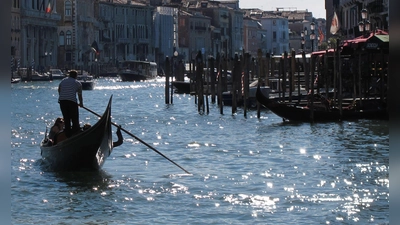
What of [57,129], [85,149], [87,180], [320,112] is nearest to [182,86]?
[320,112]

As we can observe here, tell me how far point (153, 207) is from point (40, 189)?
1348 millimetres

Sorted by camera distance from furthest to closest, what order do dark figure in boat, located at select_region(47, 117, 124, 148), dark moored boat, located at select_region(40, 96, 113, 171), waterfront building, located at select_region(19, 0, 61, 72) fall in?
waterfront building, located at select_region(19, 0, 61, 72), dark figure in boat, located at select_region(47, 117, 124, 148), dark moored boat, located at select_region(40, 96, 113, 171)

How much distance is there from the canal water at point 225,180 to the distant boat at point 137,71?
1251 inches

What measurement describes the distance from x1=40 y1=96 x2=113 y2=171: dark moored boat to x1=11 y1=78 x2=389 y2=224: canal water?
0.31 ft

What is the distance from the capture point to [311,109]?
43.3ft

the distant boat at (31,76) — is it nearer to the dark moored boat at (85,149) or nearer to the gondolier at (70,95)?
the dark moored boat at (85,149)

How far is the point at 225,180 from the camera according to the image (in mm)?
7117

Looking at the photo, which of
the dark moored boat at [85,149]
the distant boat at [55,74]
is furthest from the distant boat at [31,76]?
the dark moored boat at [85,149]

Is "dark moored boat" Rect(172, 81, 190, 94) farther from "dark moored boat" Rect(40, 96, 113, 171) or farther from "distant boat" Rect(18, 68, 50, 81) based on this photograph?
"dark moored boat" Rect(40, 96, 113, 171)

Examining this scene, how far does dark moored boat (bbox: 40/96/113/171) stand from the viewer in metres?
6.95

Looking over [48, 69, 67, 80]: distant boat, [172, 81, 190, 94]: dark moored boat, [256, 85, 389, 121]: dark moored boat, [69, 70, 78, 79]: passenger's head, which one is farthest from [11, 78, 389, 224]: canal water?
[48, 69, 67, 80]: distant boat

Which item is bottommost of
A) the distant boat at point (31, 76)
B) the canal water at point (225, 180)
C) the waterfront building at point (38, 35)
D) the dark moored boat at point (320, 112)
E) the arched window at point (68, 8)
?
the canal water at point (225, 180)

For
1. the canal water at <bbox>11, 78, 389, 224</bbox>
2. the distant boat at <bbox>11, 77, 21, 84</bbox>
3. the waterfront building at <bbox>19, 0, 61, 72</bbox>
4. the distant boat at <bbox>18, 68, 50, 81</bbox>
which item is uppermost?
the waterfront building at <bbox>19, 0, 61, 72</bbox>

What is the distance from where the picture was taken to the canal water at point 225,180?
17.3 feet
